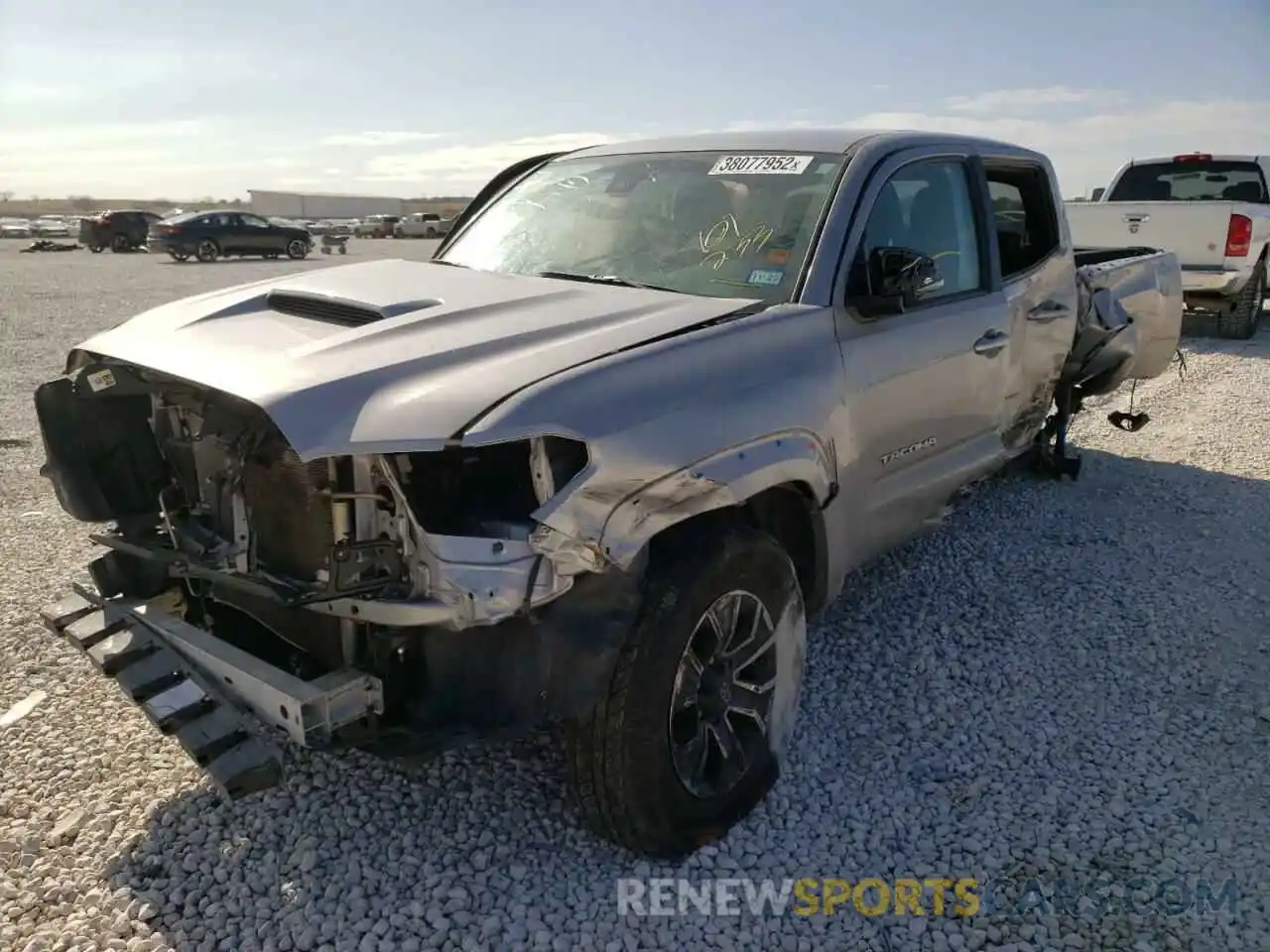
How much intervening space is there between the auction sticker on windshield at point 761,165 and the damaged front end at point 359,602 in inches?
68.3

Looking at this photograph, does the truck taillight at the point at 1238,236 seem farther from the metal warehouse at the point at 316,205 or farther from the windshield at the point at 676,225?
the metal warehouse at the point at 316,205

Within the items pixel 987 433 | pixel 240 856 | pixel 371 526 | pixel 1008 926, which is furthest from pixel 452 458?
pixel 987 433

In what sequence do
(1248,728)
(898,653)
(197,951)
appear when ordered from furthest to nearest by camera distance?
A: (898,653), (1248,728), (197,951)

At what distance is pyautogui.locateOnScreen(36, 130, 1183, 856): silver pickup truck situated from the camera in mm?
2480

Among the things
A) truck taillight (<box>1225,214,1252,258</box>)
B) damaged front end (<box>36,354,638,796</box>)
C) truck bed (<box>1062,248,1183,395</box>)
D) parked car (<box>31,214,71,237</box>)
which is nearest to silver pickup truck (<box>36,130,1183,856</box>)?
damaged front end (<box>36,354,638,796</box>)

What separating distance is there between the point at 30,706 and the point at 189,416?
1.37 metres

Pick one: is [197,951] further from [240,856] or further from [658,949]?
[658,949]

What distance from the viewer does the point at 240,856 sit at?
289 centimetres

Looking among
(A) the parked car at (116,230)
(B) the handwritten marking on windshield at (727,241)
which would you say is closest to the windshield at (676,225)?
(B) the handwritten marking on windshield at (727,241)

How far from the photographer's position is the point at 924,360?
12.5 feet

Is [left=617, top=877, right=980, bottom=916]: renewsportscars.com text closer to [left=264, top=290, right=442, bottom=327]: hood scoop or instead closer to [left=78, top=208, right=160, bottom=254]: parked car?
[left=264, top=290, right=442, bottom=327]: hood scoop

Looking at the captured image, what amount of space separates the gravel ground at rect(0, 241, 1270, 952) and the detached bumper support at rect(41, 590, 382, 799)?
1.56 feet

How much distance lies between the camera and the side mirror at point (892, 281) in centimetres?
344

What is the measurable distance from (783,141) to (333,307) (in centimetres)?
187
